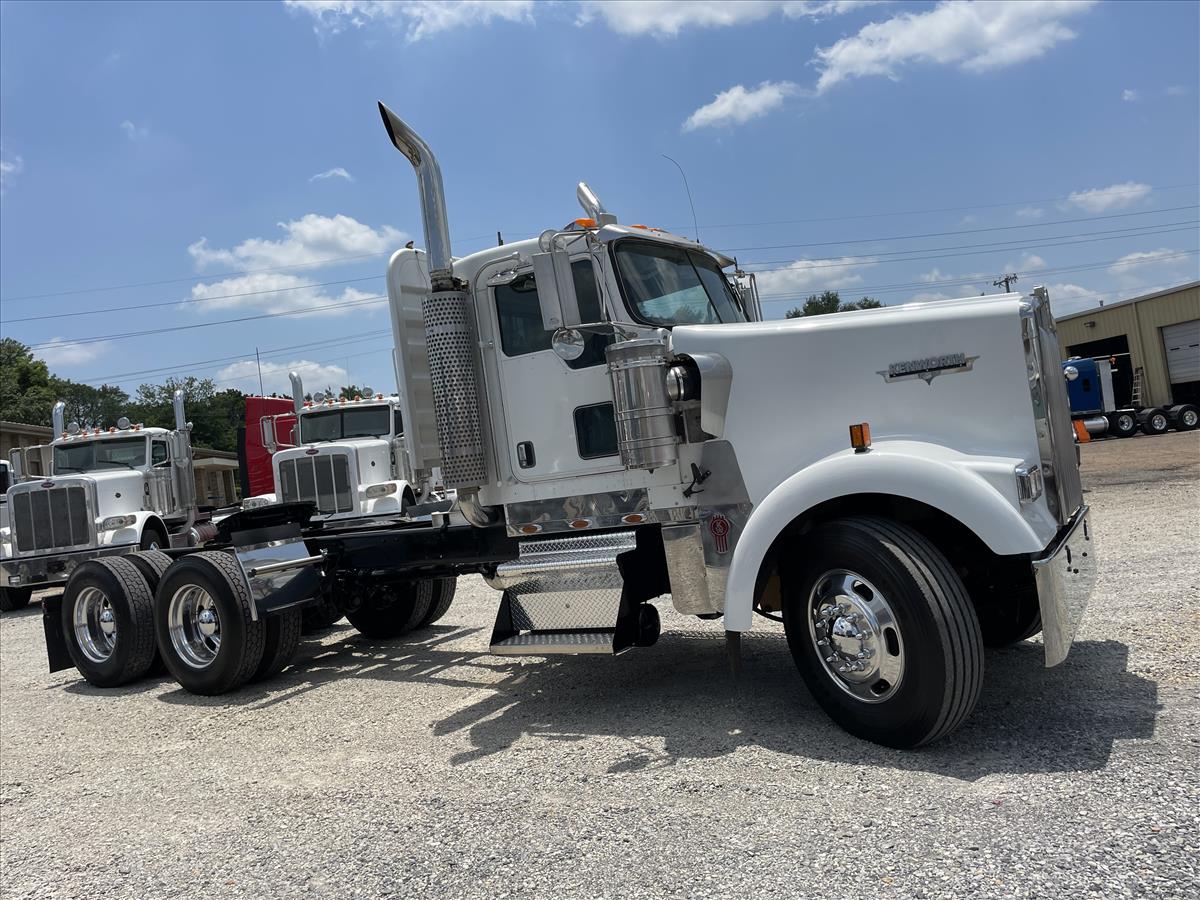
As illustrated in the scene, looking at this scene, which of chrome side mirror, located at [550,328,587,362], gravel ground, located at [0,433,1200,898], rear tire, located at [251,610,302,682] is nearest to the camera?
gravel ground, located at [0,433,1200,898]

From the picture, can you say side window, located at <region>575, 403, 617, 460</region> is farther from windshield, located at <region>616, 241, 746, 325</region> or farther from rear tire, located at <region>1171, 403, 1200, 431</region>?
rear tire, located at <region>1171, 403, 1200, 431</region>

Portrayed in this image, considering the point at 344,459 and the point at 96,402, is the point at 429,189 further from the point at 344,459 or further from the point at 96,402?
the point at 96,402

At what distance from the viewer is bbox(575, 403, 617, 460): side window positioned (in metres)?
5.12

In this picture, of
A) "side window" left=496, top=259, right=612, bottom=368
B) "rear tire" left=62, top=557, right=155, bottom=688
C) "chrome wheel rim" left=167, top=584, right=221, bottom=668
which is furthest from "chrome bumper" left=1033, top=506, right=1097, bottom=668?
"rear tire" left=62, top=557, right=155, bottom=688

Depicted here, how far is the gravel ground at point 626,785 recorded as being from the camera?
10.1ft

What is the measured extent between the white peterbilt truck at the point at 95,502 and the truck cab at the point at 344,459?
4.98 feet

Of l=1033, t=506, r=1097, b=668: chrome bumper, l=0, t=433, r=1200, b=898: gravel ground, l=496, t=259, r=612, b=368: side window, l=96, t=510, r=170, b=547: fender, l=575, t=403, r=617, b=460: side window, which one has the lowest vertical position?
l=0, t=433, r=1200, b=898: gravel ground

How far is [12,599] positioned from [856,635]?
15451 mm

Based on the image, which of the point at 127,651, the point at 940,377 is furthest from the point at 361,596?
the point at 940,377

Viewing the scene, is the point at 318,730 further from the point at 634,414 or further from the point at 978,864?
the point at 978,864

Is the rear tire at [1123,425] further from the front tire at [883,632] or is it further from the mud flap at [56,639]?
the mud flap at [56,639]

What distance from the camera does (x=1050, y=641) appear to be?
145 inches

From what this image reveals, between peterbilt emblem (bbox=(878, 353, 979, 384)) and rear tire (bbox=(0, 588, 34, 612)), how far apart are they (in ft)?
49.9

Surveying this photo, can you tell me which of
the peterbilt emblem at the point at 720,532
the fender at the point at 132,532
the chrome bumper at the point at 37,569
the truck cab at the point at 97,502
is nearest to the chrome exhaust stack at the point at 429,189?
the peterbilt emblem at the point at 720,532
